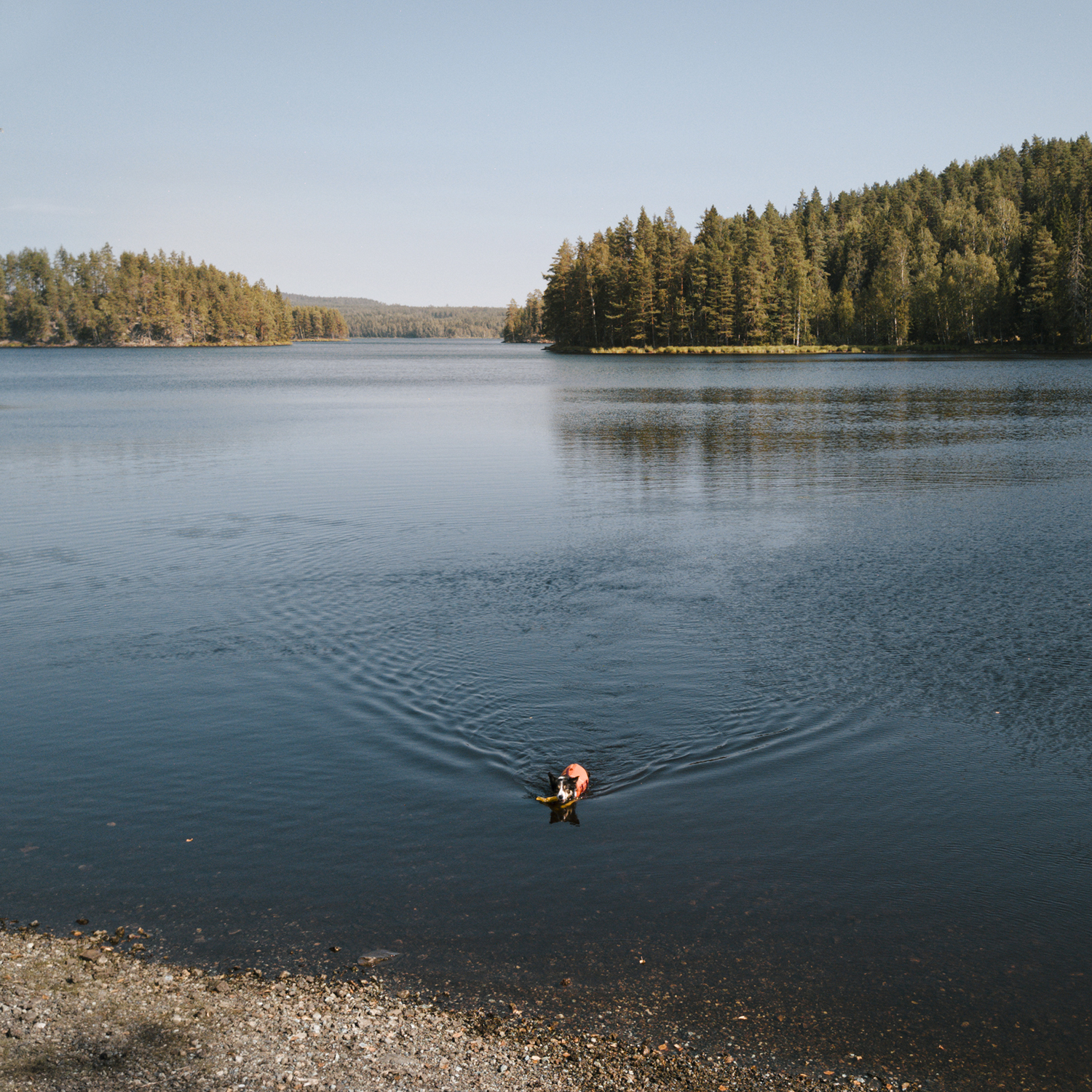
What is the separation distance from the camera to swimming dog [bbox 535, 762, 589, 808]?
9273 millimetres

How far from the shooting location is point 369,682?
12.8 m

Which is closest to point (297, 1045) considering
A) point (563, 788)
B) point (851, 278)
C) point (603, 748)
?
point (563, 788)

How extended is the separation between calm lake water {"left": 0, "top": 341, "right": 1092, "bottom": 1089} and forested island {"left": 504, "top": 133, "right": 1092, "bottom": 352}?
10645cm

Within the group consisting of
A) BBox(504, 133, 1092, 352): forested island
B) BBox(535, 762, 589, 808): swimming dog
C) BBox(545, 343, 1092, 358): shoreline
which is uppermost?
BBox(504, 133, 1092, 352): forested island

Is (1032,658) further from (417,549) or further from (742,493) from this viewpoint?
(742,493)

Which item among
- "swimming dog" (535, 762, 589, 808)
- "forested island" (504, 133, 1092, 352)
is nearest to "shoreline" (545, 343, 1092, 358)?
"forested island" (504, 133, 1092, 352)

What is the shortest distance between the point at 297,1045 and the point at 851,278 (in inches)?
6554

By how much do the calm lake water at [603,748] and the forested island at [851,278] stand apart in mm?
106448

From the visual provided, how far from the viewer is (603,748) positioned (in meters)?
10.6

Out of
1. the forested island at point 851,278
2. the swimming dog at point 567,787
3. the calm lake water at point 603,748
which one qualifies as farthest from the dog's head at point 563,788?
the forested island at point 851,278

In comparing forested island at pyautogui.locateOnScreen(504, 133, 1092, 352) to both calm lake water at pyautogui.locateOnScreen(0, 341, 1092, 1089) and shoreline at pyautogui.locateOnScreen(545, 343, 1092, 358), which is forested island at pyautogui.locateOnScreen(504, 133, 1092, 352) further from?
calm lake water at pyautogui.locateOnScreen(0, 341, 1092, 1089)

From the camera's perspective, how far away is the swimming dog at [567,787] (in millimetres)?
9273

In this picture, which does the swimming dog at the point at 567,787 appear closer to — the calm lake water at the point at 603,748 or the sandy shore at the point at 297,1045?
the calm lake water at the point at 603,748

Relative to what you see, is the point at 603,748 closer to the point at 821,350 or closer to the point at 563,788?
the point at 563,788
